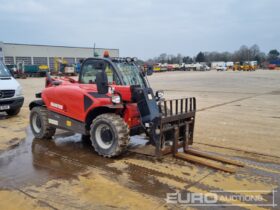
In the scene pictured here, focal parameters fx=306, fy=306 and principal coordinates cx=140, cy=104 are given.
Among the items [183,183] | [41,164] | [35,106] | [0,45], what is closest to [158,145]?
[183,183]

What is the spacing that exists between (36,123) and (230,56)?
11884 cm

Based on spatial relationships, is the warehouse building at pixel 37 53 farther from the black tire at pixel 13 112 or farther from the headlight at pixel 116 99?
the headlight at pixel 116 99

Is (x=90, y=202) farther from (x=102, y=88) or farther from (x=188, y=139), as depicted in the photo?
(x=188, y=139)

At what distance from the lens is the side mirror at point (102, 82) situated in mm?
5719

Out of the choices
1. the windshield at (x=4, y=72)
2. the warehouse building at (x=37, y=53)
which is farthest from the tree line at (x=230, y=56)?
the windshield at (x=4, y=72)

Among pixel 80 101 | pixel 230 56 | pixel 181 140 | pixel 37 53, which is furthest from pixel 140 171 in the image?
pixel 230 56

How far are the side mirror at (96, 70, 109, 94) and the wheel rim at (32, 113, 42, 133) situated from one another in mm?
2638

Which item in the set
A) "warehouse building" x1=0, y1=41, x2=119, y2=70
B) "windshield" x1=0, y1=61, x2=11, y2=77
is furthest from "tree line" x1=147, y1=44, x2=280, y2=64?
"windshield" x1=0, y1=61, x2=11, y2=77

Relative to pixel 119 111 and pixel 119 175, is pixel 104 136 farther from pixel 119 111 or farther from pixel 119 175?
pixel 119 175

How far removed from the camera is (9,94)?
35.4 feet

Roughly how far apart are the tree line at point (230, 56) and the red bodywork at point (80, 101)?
109 meters

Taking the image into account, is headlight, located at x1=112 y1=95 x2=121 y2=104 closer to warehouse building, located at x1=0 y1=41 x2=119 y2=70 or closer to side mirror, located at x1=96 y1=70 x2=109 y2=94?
side mirror, located at x1=96 y1=70 x2=109 y2=94

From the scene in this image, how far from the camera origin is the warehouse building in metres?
69.2

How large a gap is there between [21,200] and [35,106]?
4056 mm
